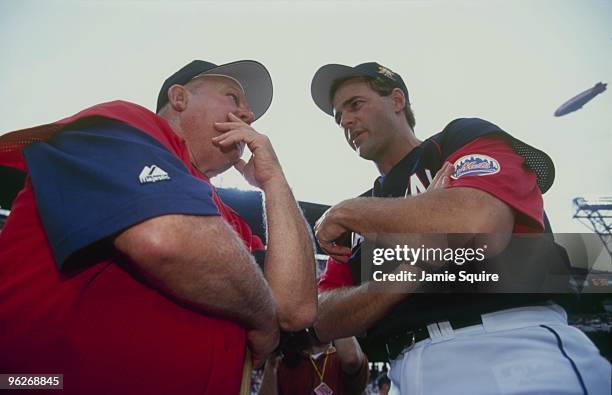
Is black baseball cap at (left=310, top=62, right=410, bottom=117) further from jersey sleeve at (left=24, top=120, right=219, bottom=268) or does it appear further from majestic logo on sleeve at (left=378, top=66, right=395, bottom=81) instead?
jersey sleeve at (left=24, top=120, right=219, bottom=268)

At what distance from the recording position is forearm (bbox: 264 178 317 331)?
104 centimetres

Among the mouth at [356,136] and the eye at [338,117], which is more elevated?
the eye at [338,117]

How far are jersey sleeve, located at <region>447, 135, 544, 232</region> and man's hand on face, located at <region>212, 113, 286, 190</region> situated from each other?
2.21 ft

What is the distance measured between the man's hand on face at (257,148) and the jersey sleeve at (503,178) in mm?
672

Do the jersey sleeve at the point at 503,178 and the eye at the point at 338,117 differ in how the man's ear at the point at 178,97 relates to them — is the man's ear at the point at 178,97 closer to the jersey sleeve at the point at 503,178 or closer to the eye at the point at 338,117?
the eye at the point at 338,117

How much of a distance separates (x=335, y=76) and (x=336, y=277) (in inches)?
52.1

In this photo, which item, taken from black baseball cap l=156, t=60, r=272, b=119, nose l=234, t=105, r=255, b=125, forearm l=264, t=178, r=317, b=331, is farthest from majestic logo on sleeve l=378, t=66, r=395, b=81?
forearm l=264, t=178, r=317, b=331

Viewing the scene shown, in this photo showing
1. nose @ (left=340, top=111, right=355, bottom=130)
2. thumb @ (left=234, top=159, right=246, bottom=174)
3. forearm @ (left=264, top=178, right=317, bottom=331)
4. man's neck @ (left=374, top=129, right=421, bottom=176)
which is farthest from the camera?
nose @ (left=340, top=111, right=355, bottom=130)

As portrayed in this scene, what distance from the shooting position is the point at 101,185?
0.76 metres

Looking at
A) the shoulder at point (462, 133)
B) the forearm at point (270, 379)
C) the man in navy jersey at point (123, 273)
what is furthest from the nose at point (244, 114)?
the forearm at point (270, 379)

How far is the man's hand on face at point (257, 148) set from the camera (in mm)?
1314

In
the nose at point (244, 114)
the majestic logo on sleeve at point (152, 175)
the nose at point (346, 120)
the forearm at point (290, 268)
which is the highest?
the nose at point (244, 114)

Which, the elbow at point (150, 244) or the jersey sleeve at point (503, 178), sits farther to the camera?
the jersey sleeve at point (503, 178)

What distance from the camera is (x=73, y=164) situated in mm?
794
